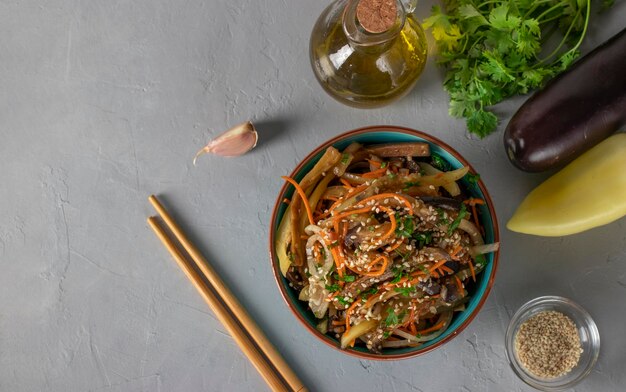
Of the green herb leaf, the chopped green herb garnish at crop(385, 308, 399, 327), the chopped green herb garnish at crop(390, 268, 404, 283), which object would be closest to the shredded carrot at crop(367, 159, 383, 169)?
the green herb leaf

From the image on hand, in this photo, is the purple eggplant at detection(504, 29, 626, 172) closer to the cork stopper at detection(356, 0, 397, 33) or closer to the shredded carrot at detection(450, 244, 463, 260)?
the shredded carrot at detection(450, 244, 463, 260)

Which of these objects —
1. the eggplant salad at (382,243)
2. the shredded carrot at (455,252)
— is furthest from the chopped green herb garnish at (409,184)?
the shredded carrot at (455,252)

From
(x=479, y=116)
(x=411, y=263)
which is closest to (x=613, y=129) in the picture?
(x=479, y=116)

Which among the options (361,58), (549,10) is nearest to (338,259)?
(361,58)

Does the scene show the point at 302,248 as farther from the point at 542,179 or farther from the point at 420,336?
the point at 542,179

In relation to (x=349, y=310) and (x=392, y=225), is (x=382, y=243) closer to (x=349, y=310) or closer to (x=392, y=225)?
(x=392, y=225)

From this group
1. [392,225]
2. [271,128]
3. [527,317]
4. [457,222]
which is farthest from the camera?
[271,128]
